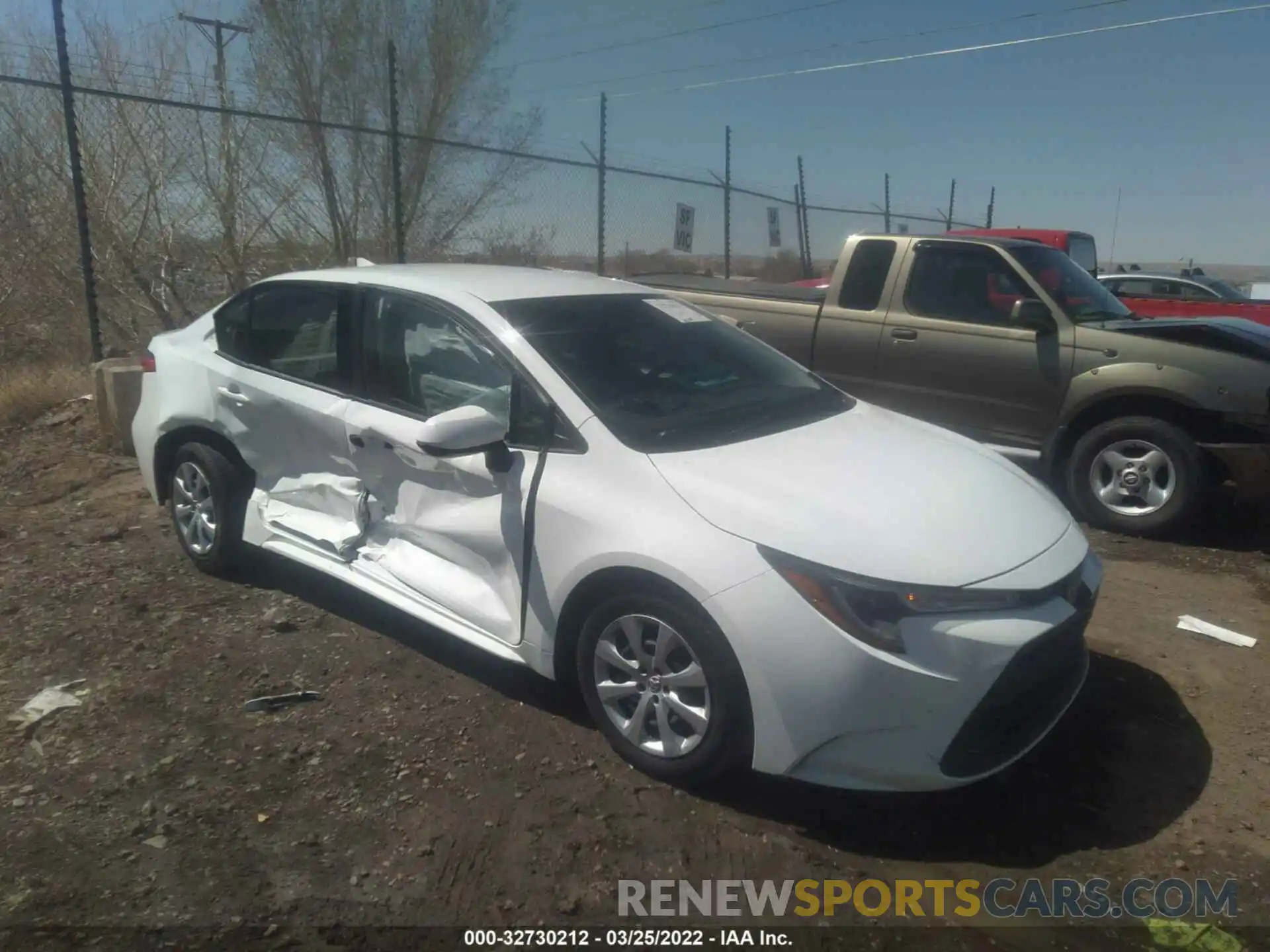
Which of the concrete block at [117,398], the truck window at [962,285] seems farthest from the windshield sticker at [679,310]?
the concrete block at [117,398]

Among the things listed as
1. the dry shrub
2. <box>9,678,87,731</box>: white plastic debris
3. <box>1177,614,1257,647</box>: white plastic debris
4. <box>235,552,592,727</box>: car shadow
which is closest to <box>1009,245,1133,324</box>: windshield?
<box>1177,614,1257,647</box>: white plastic debris

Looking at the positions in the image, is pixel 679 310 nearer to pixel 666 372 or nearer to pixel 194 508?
pixel 666 372

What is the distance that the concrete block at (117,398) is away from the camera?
6973 millimetres

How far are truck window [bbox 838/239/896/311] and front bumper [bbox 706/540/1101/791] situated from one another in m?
4.35

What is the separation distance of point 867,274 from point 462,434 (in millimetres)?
4457

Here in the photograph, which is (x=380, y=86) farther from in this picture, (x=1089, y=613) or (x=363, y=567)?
(x=1089, y=613)

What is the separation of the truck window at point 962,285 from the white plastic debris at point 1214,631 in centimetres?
242

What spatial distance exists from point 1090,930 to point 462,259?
466 inches

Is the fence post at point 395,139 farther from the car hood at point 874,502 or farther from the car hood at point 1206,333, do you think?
the car hood at point 874,502

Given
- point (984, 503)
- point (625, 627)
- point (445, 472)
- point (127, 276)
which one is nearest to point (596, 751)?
point (625, 627)

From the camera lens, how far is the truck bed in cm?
732

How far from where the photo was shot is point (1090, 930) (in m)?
2.64

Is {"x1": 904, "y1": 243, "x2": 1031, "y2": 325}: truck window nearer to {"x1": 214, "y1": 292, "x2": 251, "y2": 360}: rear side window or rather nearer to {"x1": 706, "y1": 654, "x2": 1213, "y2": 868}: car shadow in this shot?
{"x1": 706, "y1": 654, "x2": 1213, "y2": 868}: car shadow

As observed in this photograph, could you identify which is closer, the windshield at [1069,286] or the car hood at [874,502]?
the car hood at [874,502]
